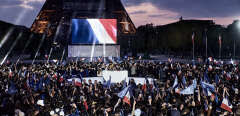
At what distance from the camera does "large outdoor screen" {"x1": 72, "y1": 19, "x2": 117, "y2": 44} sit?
34.5 m

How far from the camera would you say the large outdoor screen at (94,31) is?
113 feet

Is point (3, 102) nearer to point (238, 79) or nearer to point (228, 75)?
point (228, 75)

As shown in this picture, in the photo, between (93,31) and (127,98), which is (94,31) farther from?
(127,98)

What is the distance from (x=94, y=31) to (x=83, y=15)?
39.3ft

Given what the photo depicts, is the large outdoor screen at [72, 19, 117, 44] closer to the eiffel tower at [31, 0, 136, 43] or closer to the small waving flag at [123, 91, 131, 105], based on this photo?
the eiffel tower at [31, 0, 136, 43]

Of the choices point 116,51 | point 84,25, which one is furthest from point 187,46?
point 84,25

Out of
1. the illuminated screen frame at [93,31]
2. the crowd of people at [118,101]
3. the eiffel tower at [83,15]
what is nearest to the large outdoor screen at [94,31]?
the illuminated screen frame at [93,31]

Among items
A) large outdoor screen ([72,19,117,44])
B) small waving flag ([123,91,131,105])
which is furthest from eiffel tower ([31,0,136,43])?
small waving flag ([123,91,131,105])

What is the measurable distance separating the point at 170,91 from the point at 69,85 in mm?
5252

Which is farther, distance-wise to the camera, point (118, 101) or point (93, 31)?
point (93, 31)

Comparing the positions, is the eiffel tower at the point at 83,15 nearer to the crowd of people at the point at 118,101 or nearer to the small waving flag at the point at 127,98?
the crowd of people at the point at 118,101

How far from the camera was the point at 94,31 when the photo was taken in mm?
35062

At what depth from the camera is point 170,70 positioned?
18641 millimetres

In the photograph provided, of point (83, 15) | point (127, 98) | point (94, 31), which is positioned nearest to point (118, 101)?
point (127, 98)
